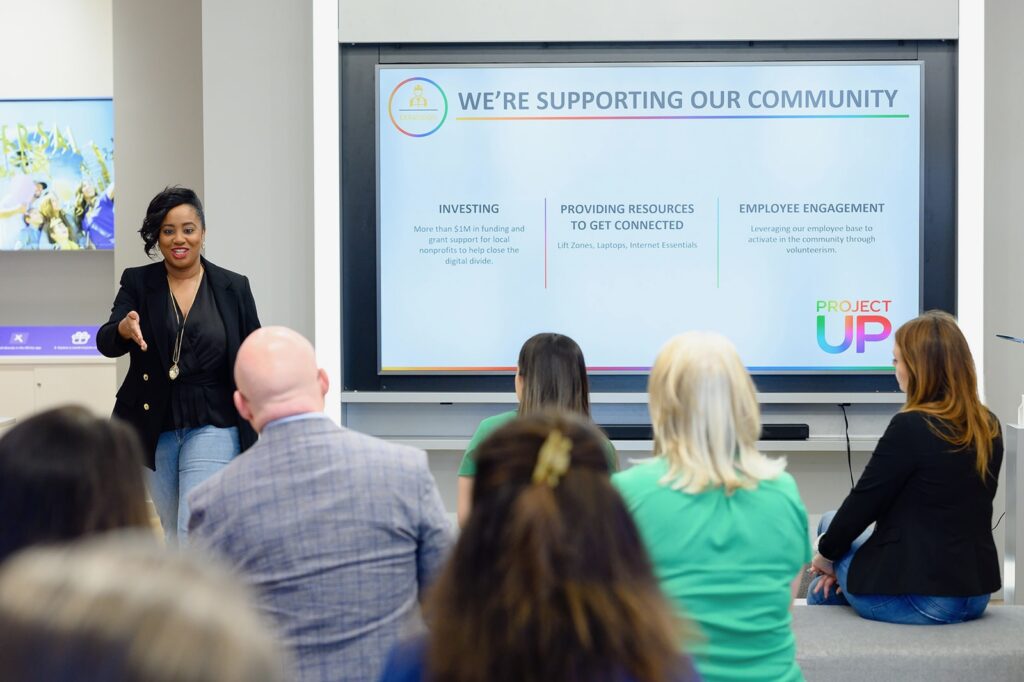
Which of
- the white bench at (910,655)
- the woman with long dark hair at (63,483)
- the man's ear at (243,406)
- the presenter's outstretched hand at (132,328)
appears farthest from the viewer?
the presenter's outstretched hand at (132,328)

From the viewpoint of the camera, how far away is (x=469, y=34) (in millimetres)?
4359

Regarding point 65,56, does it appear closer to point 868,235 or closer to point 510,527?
point 868,235

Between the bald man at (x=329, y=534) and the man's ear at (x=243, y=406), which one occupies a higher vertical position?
the man's ear at (x=243, y=406)

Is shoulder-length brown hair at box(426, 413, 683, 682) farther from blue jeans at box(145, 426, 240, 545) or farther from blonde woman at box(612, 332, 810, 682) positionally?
blue jeans at box(145, 426, 240, 545)

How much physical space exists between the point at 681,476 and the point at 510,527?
86 cm

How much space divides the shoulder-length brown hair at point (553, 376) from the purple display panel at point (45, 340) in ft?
16.6

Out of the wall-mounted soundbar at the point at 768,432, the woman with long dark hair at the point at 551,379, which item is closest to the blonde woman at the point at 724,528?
the woman with long dark hair at the point at 551,379

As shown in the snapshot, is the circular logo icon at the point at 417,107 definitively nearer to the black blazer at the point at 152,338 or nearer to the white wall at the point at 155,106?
the black blazer at the point at 152,338

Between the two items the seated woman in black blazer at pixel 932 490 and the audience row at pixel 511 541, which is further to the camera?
the seated woman in black blazer at pixel 932 490

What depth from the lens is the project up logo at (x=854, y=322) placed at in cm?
439

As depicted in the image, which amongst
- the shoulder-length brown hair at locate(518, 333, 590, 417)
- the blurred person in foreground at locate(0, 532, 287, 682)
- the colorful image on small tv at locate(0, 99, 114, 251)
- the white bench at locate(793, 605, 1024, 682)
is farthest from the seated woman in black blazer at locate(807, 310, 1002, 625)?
the colorful image on small tv at locate(0, 99, 114, 251)

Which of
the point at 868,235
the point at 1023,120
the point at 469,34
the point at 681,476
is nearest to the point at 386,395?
the point at 469,34

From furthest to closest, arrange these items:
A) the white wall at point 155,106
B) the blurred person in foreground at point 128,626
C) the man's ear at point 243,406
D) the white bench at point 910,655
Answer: the white wall at point 155,106 → the white bench at point 910,655 → the man's ear at point 243,406 → the blurred person in foreground at point 128,626

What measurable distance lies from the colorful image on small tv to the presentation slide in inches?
131
